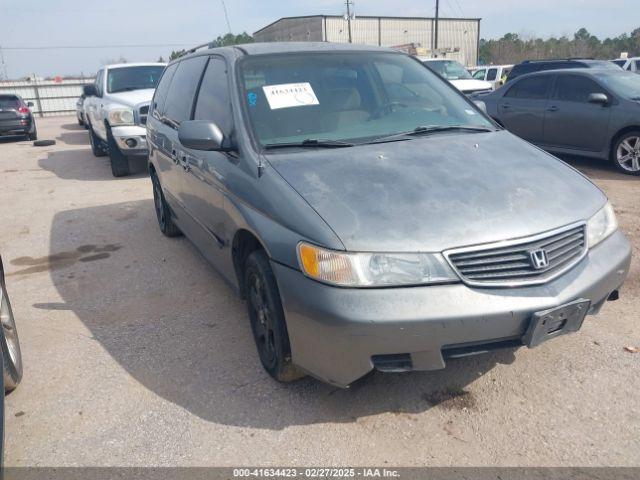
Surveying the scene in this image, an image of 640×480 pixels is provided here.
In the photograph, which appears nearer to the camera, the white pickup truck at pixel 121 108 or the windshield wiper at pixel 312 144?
the windshield wiper at pixel 312 144

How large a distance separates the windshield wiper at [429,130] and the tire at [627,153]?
5.35 m

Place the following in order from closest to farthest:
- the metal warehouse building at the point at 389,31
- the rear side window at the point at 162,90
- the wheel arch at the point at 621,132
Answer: the rear side window at the point at 162,90 < the wheel arch at the point at 621,132 < the metal warehouse building at the point at 389,31

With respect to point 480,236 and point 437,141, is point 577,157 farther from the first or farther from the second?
point 480,236

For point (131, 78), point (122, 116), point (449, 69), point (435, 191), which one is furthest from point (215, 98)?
point (449, 69)

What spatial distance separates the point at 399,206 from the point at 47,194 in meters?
7.73

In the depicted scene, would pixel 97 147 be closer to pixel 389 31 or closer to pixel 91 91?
pixel 91 91

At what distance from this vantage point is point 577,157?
951 cm

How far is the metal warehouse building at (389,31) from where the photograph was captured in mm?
49844

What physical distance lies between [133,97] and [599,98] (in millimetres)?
7584

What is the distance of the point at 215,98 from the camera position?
3.77 m

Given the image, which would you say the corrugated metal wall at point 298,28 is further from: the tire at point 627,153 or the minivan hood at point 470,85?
the tire at point 627,153

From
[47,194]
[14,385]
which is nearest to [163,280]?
[14,385]

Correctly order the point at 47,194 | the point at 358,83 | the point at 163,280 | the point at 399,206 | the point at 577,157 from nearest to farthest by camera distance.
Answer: the point at 399,206
the point at 358,83
the point at 163,280
the point at 47,194
the point at 577,157

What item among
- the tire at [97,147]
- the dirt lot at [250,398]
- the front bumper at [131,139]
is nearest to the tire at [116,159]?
the front bumper at [131,139]
